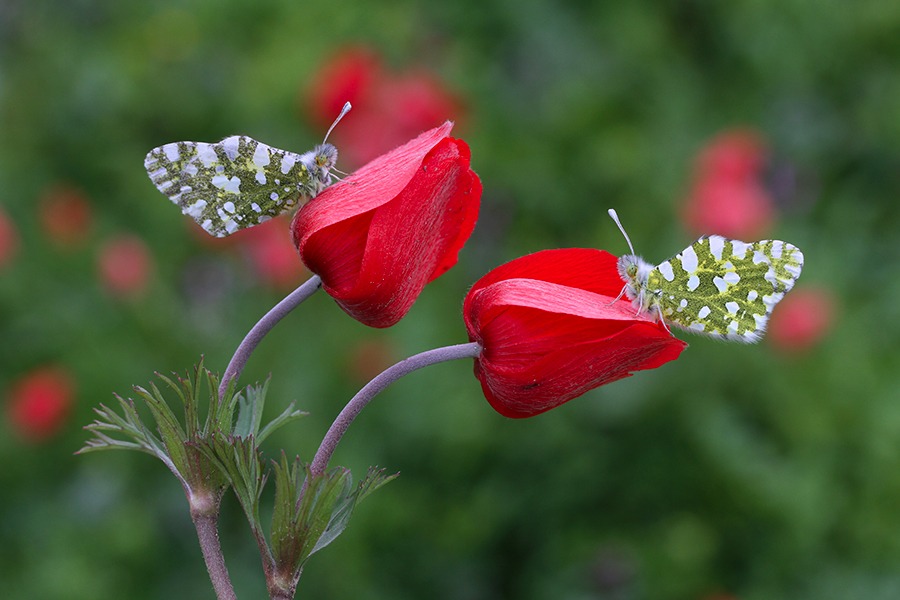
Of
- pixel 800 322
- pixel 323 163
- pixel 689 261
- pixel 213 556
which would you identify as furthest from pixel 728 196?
pixel 213 556

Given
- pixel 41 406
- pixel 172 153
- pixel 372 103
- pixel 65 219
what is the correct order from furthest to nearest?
1. pixel 65 219
2. pixel 372 103
3. pixel 41 406
4. pixel 172 153

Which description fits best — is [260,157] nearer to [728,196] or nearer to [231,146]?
[231,146]

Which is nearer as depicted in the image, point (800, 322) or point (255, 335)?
point (255, 335)

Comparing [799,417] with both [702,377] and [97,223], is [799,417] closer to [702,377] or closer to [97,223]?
[702,377]

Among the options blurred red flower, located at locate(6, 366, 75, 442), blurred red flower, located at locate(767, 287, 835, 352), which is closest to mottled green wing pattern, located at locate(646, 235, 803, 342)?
blurred red flower, located at locate(767, 287, 835, 352)

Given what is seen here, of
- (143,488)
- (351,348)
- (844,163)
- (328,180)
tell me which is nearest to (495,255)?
Result: (351,348)

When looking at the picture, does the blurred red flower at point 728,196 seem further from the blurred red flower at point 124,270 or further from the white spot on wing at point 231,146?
the white spot on wing at point 231,146
